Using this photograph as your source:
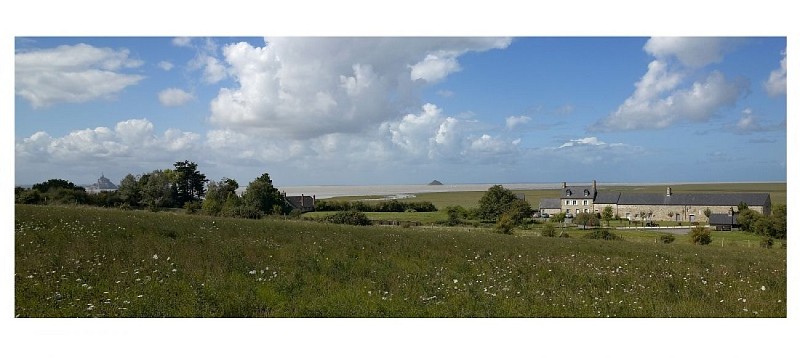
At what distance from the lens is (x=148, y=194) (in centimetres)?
1658

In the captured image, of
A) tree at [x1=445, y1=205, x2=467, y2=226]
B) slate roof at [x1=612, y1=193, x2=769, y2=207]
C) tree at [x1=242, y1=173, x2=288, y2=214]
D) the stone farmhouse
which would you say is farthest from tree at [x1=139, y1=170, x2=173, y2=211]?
slate roof at [x1=612, y1=193, x2=769, y2=207]

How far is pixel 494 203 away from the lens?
3366 cm

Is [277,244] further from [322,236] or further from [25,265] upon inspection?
[25,265]

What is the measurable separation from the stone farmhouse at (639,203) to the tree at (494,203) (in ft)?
73.5

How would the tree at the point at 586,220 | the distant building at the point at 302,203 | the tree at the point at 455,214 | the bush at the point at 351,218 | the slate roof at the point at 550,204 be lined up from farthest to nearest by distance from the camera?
the slate roof at the point at 550,204
the tree at the point at 586,220
the tree at the point at 455,214
the distant building at the point at 302,203
the bush at the point at 351,218

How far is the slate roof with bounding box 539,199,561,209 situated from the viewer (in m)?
61.2

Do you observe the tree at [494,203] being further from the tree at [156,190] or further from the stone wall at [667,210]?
the stone wall at [667,210]

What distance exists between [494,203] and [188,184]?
21753mm

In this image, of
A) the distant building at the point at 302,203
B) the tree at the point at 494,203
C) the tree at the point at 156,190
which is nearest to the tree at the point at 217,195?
the tree at the point at 156,190

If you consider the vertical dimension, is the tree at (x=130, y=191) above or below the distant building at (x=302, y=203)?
above

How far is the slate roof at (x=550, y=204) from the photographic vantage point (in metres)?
61.2

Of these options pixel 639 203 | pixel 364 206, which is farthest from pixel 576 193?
pixel 364 206

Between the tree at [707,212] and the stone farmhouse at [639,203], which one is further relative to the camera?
the stone farmhouse at [639,203]

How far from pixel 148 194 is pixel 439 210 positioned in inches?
653
